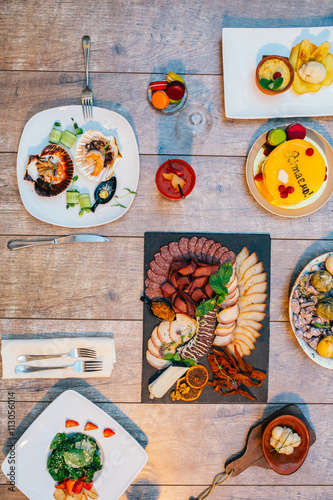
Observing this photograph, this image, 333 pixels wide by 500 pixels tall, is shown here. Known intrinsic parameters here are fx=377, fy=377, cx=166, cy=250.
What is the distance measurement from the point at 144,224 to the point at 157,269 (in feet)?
0.71

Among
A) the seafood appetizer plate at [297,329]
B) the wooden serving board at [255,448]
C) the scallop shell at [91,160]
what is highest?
the scallop shell at [91,160]

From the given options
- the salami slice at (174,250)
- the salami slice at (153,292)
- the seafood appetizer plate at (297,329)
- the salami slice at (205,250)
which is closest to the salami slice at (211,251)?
the salami slice at (205,250)

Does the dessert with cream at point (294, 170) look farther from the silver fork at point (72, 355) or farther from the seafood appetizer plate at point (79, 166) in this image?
the silver fork at point (72, 355)

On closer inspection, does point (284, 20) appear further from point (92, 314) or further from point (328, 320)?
point (92, 314)

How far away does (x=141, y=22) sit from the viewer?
5.71ft

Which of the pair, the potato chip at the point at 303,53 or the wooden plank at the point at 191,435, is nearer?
the potato chip at the point at 303,53

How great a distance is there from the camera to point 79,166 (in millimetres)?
1660

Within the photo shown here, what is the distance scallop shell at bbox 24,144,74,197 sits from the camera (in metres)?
1.64

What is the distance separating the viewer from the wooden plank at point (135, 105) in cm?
173

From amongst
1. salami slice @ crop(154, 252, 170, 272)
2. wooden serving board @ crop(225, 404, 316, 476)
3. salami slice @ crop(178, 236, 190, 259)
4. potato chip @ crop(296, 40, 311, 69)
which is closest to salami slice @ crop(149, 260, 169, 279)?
salami slice @ crop(154, 252, 170, 272)

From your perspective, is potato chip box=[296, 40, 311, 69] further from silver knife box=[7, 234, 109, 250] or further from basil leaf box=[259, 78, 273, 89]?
silver knife box=[7, 234, 109, 250]

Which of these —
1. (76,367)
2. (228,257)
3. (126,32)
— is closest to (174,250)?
(228,257)

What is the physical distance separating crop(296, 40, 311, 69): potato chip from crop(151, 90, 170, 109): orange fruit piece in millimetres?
601

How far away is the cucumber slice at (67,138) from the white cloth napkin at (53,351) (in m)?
0.87
